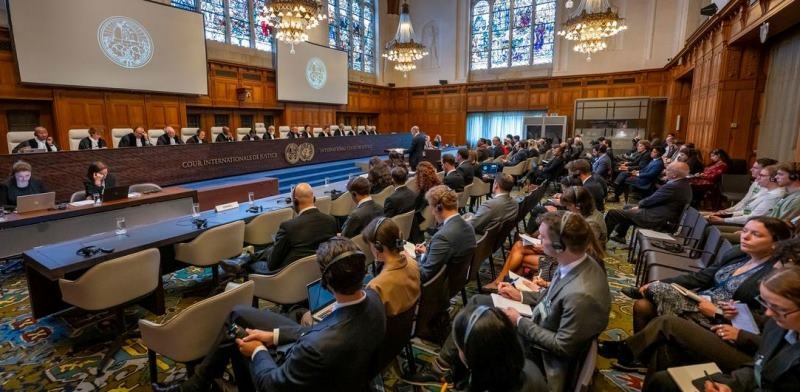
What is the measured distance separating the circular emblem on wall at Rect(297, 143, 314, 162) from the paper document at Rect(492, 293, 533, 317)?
→ 27.4 ft

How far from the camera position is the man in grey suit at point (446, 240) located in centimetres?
262

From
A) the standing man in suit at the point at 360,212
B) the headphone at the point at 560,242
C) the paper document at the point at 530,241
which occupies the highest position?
the headphone at the point at 560,242

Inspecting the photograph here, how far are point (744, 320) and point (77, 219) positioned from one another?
242 inches

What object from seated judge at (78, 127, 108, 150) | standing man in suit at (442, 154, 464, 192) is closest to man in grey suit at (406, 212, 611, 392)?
standing man in suit at (442, 154, 464, 192)

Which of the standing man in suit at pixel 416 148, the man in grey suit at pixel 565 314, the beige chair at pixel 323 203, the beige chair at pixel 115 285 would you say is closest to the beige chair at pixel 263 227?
the beige chair at pixel 323 203

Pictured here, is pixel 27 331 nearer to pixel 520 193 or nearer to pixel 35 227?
pixel 35 227

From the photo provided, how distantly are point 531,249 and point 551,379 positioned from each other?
6.12 ft

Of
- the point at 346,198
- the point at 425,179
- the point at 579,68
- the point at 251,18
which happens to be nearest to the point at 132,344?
the point at 346,198

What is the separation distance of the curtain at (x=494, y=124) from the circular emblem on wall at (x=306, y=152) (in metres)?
9.51

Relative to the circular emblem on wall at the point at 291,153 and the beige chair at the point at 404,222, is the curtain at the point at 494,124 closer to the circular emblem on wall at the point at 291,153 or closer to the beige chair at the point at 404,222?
the circular emblem on wall at the point at 291,153

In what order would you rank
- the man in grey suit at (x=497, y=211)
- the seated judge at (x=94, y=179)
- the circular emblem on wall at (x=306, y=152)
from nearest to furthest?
the man in grey suit at (x=497, y=211) < the seated judge at (x=94, y=179) < the circular emblem on wall at (x=306, y=152)

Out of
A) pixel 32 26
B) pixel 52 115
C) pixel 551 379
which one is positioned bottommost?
pixel 551 379

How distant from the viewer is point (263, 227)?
392cm

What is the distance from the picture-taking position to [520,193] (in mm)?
8938
